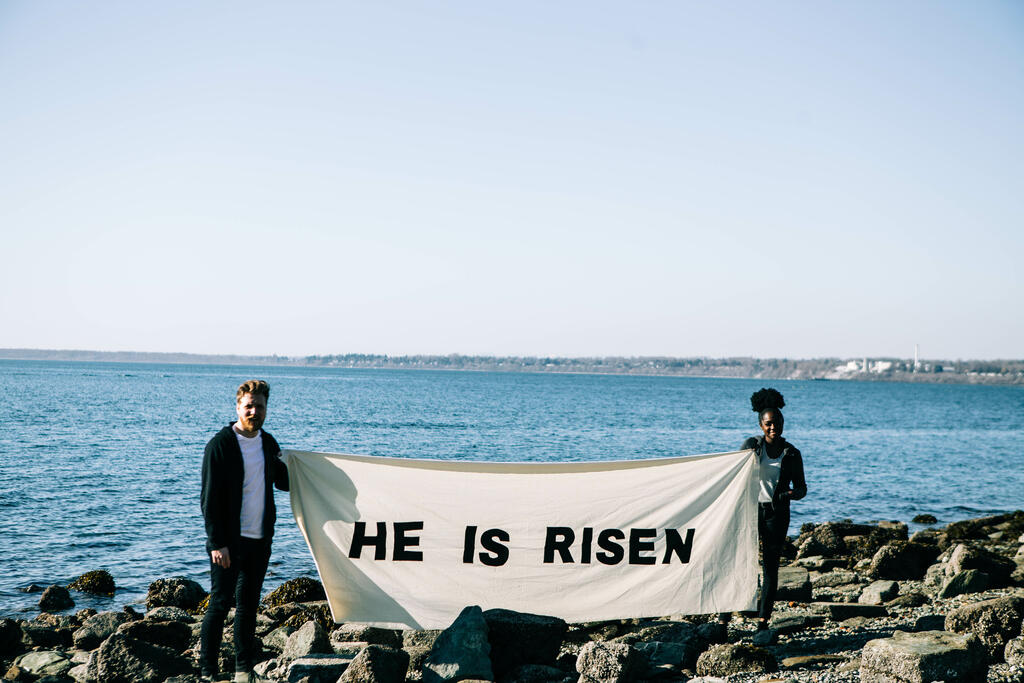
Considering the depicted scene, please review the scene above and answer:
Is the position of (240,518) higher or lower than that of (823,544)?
higher

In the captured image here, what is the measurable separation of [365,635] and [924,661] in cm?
493

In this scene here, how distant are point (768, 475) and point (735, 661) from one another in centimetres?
172

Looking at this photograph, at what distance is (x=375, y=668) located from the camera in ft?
20.9

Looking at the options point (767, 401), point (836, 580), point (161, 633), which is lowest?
point (836, 580)

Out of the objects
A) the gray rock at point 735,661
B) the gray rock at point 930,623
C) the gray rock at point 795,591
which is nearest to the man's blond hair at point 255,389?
the gray rock at point 735,661

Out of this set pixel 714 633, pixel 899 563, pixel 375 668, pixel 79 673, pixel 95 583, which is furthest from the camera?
pixel 95 583

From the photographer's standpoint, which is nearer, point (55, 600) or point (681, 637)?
point (681, 637)

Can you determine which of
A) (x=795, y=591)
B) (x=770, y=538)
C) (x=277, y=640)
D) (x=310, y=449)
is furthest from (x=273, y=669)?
(x=310, y=449)

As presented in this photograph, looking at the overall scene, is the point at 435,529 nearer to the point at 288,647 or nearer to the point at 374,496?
the point at 374,496

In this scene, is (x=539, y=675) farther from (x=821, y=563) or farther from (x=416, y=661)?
(x=821, y=563)

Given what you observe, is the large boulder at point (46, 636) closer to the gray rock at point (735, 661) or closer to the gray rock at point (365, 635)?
the gray rock at point (365, 635)

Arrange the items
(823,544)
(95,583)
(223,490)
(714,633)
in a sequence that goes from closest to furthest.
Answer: (223,490) < (714,633) < (95,583) < (823,544)

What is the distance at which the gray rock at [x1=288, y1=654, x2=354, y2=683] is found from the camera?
6668 millimetres

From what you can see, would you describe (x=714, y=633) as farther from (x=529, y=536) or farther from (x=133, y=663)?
(x=133, y=663)
